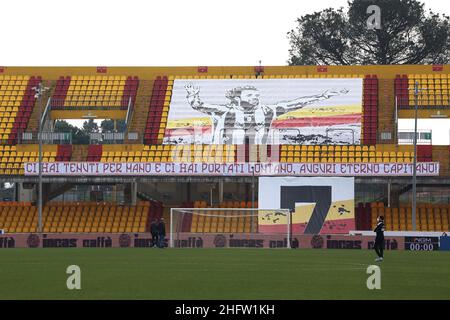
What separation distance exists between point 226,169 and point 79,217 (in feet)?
31.7

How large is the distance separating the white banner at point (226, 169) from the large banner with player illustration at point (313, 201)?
151 inches

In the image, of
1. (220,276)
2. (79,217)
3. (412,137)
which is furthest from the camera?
(412,137)

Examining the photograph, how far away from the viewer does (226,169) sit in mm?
73375

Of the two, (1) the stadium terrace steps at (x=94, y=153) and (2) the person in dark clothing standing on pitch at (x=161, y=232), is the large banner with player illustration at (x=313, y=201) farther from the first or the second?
(1) the stadium terrace steps at (x=94, y=153)

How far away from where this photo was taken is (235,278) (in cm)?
3459

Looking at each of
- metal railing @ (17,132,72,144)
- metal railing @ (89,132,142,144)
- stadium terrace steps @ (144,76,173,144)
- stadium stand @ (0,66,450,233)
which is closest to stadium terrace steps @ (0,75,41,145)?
stadium stand @ (0,66,450,233)

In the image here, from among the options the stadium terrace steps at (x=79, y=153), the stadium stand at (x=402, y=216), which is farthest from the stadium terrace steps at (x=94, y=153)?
the stadium stand at (x=402, y=216)

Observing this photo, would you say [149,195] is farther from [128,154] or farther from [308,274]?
[308,274]

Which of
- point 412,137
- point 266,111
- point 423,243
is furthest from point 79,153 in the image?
point 423,243

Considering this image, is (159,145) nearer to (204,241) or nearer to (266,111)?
(266,111)

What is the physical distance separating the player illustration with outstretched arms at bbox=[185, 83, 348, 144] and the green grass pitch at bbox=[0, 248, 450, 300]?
25.2 metres

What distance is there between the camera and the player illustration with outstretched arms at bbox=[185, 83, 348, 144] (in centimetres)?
7619

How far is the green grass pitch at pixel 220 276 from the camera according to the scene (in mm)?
29266
